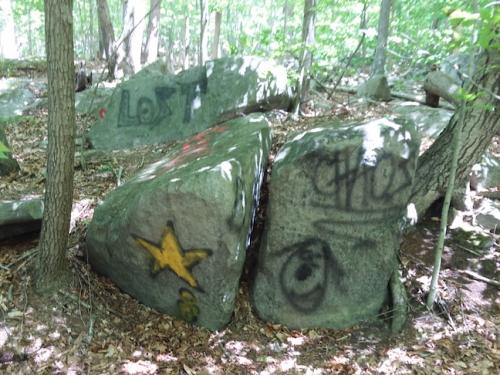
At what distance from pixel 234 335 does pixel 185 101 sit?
506 cm

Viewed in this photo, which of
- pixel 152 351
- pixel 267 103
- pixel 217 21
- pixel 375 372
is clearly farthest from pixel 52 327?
pixel 217 21

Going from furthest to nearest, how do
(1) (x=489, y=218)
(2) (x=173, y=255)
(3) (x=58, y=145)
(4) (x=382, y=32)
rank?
(4) (x=382, y=32) → (1) (x=489, y=218) → (2) (x=173, y=255) → (3) (x=58, y=145)

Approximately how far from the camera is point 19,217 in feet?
14.6

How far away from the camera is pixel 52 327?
148 inches

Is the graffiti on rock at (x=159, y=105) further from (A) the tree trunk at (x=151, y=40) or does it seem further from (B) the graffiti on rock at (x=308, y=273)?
Answer: (A) the tree trunk at (x=151, y=40)

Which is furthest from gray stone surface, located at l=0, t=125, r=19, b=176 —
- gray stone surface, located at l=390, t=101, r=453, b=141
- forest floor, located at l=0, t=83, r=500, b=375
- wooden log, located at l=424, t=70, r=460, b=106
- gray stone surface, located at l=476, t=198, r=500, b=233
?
wooden log, located at l=424, t=70, r=460, b=106

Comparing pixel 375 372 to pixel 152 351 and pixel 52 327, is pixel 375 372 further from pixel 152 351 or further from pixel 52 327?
pixel 52 327

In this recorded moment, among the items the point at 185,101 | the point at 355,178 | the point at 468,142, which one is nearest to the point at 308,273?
the point at 355,178

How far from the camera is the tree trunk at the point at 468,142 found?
4320 mm

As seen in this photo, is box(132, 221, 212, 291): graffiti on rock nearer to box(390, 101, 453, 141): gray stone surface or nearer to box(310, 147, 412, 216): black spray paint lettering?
box(310, 147, 412, 216): black spray paint lettering

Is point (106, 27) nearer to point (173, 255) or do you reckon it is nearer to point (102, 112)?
point (102, 112)

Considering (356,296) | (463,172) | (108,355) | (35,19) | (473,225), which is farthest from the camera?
(35,19)

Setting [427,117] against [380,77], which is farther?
[380,77]

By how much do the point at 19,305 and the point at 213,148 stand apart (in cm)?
247
